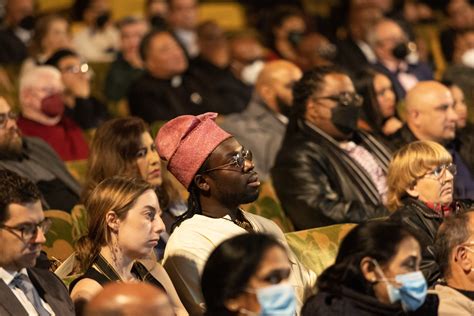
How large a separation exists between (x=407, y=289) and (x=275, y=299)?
56 cm

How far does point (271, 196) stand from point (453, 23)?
16.7 feet

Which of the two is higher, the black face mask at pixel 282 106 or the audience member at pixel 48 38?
the audience member at pixel 48 38

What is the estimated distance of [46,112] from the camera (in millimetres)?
6719

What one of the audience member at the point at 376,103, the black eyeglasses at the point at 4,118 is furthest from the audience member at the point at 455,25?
the black eyeglasses at the point at 4,118

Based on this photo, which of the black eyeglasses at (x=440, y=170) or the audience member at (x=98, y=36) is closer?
the black eyeglasses at (x=440, y=170)

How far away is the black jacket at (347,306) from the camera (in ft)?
12.8

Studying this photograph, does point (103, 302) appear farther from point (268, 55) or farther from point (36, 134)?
point (268, 55)

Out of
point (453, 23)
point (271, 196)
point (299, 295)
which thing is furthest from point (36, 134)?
point (453, 23)

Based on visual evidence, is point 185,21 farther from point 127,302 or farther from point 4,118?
point 127,302

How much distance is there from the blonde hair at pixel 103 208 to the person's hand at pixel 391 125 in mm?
2720

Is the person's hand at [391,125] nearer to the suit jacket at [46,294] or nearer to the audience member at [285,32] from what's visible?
the audience member at [285,32]

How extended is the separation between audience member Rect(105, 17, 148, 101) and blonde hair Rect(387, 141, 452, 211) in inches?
127

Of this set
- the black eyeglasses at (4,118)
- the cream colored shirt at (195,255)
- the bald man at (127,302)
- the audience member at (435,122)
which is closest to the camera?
the bald man at (127,302)

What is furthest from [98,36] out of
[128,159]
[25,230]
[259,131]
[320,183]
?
[25,230]
